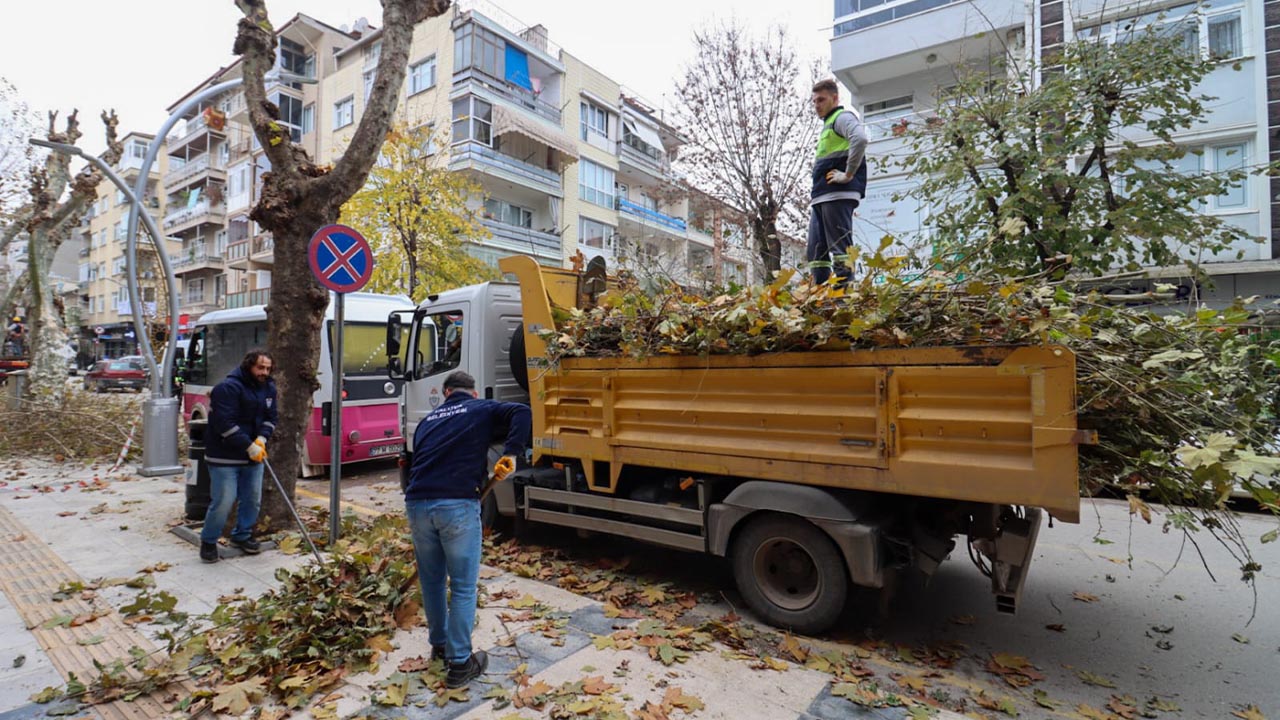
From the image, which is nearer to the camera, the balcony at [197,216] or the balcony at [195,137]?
the balcony at [197,216]

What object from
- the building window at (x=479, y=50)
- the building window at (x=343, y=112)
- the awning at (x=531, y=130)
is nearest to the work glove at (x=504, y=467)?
the awning at (x=531, y=130)

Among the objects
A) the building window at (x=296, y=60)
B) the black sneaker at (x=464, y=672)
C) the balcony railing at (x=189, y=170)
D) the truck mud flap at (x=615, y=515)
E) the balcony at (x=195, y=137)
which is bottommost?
the black sneaker at (x=464, y=672)

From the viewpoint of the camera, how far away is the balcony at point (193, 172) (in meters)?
39.8

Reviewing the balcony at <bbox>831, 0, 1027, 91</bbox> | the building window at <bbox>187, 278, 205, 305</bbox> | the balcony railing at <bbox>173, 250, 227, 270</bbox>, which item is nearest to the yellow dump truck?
the balcony at <bbox>831, 0, 1027, 91</bbox>

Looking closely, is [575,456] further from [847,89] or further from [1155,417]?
[847,89]

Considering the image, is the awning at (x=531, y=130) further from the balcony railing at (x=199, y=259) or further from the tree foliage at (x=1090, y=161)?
the balcony railing at (x=199, y=259)

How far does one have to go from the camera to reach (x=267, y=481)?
623cm

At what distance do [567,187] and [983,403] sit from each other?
28254 millimetres

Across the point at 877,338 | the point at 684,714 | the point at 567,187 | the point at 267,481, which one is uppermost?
the point at 567,187

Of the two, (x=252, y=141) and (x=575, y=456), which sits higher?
(x=252, y=141)

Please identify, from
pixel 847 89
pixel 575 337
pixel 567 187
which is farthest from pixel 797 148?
pixel 567 187

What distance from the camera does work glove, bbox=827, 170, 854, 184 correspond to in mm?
5870

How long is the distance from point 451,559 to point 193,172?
4814 centimetres

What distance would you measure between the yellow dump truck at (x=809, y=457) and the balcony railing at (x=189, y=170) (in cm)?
4419
